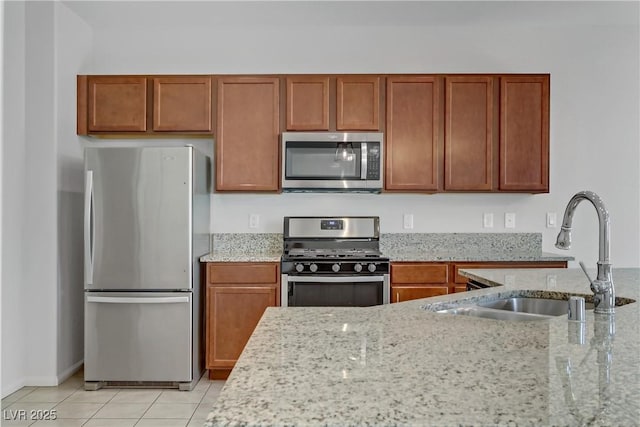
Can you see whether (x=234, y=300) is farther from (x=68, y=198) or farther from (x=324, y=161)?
(x=68, y=198)

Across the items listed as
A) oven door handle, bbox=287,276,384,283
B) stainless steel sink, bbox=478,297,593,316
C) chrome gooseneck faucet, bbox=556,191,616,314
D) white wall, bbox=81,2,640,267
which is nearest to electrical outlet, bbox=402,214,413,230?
white wall, bbox=81,2,640,267

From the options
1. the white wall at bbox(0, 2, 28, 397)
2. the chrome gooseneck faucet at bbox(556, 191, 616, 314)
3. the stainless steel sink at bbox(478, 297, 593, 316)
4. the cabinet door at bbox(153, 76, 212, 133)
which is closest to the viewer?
the chrome gooseneck faucet at bbox(556, 191, 616, 314)

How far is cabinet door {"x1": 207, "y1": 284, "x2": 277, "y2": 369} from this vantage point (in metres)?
3.31

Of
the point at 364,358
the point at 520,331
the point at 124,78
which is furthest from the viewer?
the point at 124,78

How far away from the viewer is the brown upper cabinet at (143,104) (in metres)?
3.52

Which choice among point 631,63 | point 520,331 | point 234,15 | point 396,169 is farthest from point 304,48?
point 520,331

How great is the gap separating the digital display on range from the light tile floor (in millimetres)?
1410

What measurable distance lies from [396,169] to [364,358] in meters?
2.72

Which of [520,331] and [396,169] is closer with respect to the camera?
[520,331]

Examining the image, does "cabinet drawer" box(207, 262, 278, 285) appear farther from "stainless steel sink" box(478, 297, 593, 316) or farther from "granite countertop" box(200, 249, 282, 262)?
"stainless steel sink" box(478, 297, 593, 316)

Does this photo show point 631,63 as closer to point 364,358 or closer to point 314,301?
point 314,301

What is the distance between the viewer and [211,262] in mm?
3305

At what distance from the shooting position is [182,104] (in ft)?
11.6

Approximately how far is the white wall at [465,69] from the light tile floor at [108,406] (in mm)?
1384
